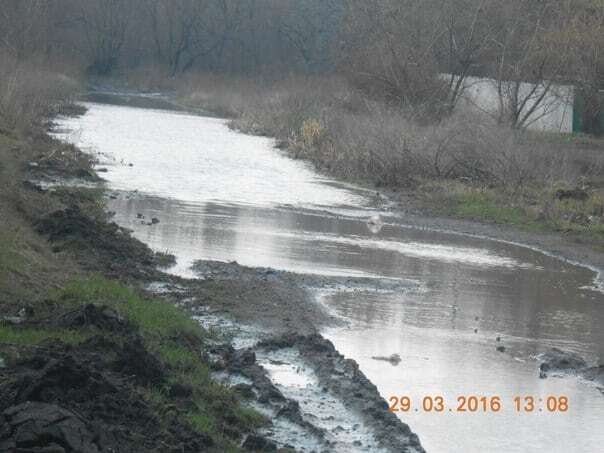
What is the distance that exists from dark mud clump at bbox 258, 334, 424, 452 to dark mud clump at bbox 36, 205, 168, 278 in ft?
10.4

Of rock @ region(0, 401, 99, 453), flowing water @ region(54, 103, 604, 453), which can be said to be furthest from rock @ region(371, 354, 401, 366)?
rock @ region(0, 401, 99, 453)

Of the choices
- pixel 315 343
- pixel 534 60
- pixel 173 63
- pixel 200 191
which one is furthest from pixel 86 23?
pixel 315 343

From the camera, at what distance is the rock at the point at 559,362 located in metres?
12.0

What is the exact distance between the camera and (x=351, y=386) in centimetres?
1040

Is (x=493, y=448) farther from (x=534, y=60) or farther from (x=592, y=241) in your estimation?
(x=534, y=60)

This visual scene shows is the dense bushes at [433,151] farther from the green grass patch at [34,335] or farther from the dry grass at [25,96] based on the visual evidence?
the green grass patch at [34,335]

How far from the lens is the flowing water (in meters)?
10.3

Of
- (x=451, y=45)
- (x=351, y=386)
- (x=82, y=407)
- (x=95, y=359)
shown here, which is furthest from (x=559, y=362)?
(x=451, y=45)

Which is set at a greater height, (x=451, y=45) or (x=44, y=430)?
(x=451, y=45)

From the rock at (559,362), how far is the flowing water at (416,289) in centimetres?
12

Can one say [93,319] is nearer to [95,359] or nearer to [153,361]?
[153,361]

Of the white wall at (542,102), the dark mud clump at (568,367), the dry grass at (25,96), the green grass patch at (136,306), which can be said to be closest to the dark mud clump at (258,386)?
the green grass patch at (136,306)

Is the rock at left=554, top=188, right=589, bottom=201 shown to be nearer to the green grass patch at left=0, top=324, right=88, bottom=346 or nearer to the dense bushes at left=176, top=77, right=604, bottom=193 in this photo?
the dense bushes at left=176, top=77, right=604, bottom=193

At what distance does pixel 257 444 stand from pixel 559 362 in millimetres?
4958
